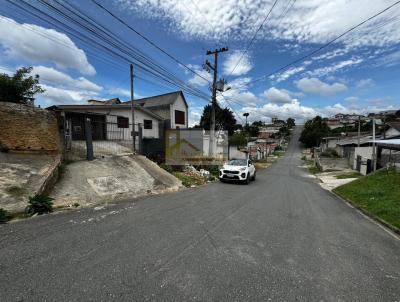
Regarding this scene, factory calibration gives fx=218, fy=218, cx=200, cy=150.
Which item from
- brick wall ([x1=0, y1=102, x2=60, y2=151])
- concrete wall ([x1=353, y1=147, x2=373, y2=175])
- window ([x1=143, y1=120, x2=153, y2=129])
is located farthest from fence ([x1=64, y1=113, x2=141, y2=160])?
concrete wall ([x1=353, y1=147, x2=373, y2=175])

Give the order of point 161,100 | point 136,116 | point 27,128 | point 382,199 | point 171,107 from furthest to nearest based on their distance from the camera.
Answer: point 161,100, point 171,107, point 136,116, point 382,199, point 27,128

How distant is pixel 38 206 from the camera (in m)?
5.51

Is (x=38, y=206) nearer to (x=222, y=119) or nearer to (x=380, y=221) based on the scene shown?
(x=380, y=221)

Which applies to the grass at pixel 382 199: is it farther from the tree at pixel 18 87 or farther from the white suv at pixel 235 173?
the tree at pixel 18 87

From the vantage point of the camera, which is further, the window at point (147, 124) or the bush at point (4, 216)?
the window at point (147, 124)

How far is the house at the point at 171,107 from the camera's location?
26678mm

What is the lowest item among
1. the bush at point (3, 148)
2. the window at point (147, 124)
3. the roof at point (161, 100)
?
the bush at point (3, 148)

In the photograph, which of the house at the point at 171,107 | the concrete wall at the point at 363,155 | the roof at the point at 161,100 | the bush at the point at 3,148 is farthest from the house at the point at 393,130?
the bush at the point at 3,148

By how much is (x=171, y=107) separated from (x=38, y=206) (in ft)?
72.6

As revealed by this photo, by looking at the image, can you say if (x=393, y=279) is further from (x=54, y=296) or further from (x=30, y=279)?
Result: (x=30, y=279)

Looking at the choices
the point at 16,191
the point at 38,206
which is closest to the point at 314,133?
the point at 38,206

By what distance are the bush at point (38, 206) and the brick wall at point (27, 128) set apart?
3288mm

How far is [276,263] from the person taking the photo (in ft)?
11.8

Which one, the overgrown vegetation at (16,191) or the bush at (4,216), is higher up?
the overgrown vegetation at (16,191)
